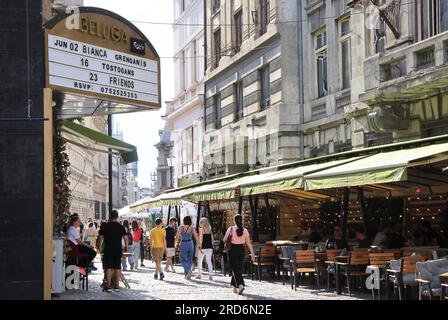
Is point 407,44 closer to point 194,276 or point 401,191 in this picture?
point 401,191

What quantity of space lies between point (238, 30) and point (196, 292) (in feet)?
65.4

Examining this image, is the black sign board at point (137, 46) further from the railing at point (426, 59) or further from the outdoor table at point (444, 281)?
the railing at point (426, 59)

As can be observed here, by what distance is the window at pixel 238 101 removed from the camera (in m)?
35.2

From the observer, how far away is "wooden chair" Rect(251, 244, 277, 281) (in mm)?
21203

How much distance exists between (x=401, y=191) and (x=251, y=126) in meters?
11.5

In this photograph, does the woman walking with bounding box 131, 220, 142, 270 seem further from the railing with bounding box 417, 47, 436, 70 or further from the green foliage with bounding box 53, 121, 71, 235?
the railing with bounding box 417, 47, 436, 70

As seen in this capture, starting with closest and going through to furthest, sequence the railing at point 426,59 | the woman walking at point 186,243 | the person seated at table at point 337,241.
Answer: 1. the railing at point 426,59
2. the person seated at table at point 337,241
3. the woman walking at point 186,243

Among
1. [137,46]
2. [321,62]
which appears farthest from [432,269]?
[321,62]

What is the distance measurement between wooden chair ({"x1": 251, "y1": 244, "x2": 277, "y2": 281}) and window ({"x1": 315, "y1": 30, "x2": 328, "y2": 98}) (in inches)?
301

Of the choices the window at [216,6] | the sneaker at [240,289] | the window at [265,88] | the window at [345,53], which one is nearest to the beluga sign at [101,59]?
the sneaker at [240,289]

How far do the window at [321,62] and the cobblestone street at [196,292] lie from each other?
8768mm

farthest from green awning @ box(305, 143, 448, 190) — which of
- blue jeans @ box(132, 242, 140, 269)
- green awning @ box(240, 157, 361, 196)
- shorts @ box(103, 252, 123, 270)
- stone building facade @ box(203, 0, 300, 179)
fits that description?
blue jeans @ box(132, 242, 140, 269)

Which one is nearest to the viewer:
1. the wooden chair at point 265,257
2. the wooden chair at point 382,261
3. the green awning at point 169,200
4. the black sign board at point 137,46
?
the black sign board at point 137,46

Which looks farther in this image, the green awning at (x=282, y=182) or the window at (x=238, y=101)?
the window at (x=238, y=101)
